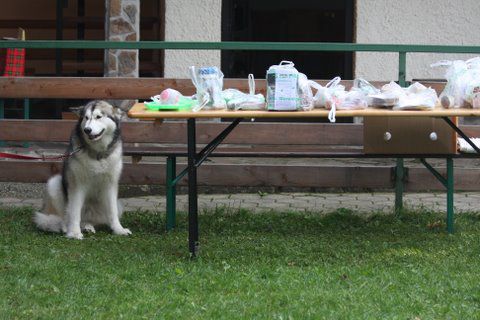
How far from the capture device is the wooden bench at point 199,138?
8.13 meters

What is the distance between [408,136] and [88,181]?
2.51 meters

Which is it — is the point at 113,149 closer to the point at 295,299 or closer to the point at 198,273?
the point at 198,273

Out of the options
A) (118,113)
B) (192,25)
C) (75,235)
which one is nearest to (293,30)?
(192,25)

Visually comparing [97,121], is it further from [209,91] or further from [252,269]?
[252,269]

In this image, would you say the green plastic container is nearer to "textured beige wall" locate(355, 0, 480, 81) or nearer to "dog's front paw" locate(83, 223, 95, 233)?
"dog's front paw" locate(83, 223, 95, 233)

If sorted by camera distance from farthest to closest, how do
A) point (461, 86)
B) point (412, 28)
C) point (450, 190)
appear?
1. point (412, 28)
2. point (450, 190)
3. point (461, 86)

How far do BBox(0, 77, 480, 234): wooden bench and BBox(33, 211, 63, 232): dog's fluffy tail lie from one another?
0.89 meters

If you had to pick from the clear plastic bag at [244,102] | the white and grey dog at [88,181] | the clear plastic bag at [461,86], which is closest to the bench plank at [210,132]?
the white and grey dog at [88,181]

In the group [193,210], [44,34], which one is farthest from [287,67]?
[44,34]

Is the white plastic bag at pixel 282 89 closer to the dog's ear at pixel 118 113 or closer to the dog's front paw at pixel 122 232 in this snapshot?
the dog's ear at pixel 118 113

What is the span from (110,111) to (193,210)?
1266 millimetres

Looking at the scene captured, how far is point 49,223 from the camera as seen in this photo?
7469 mm

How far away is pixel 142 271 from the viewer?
6.03 m

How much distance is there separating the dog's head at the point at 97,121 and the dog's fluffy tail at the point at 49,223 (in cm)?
74
